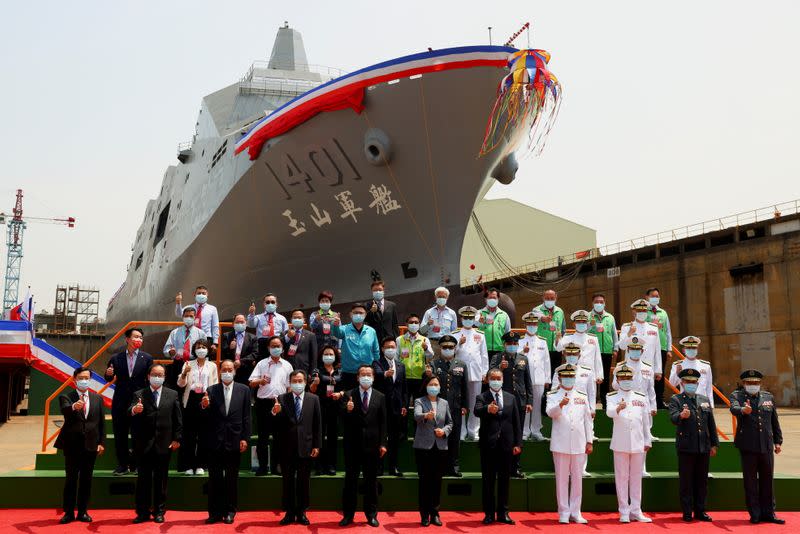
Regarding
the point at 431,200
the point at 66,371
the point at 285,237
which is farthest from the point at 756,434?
the point at 66,371

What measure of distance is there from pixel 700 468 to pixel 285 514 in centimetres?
401

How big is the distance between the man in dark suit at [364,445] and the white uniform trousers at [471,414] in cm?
154

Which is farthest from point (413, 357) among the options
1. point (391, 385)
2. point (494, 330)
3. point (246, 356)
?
point (246, 356)

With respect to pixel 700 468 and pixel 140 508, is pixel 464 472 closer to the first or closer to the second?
pixel 700 468

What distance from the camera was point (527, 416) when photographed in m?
8.08

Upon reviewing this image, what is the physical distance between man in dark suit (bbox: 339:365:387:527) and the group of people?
1 cm

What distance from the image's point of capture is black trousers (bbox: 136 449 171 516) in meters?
6.23

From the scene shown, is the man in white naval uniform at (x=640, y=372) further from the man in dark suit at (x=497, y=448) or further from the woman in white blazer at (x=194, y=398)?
the woman in white blazer at (x=194, y=398)

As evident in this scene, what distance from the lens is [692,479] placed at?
265 inches

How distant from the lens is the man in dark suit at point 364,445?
247 inches

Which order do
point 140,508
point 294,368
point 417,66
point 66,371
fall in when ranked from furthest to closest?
point 66,371, point 417,66, point 294,368, point 140,508

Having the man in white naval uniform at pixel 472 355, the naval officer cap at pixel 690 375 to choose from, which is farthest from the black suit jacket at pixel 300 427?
the naval officer cap at pixel 690 375

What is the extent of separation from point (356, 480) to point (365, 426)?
50cm

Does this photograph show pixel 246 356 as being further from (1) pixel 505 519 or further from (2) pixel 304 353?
(1) pixel 505 519
